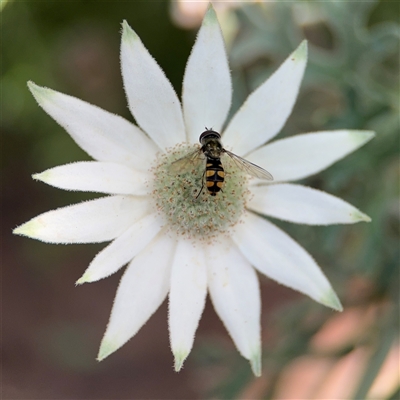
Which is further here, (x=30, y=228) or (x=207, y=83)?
Answer: (x=207, y=83)

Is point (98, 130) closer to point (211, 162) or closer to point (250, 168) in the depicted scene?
point (211, 162)

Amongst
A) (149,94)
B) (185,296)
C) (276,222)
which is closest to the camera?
(149,94)

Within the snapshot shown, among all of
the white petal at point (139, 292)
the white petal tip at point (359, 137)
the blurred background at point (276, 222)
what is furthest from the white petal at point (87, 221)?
the blurred background at point (276, 222)

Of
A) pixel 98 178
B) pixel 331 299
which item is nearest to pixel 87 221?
pixel 98 178

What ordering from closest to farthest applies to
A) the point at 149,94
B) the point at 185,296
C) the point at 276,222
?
1. the point at 149,94
2. the point at 185,296
3. the point at 276,222

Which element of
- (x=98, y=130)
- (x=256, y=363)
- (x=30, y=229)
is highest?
(x=98, y=130)

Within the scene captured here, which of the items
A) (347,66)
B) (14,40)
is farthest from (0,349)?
(347,66)

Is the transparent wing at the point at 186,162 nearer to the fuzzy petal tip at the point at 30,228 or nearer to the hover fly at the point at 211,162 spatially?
the hover fly at the point at 211,162

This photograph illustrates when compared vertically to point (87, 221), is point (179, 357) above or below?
below
